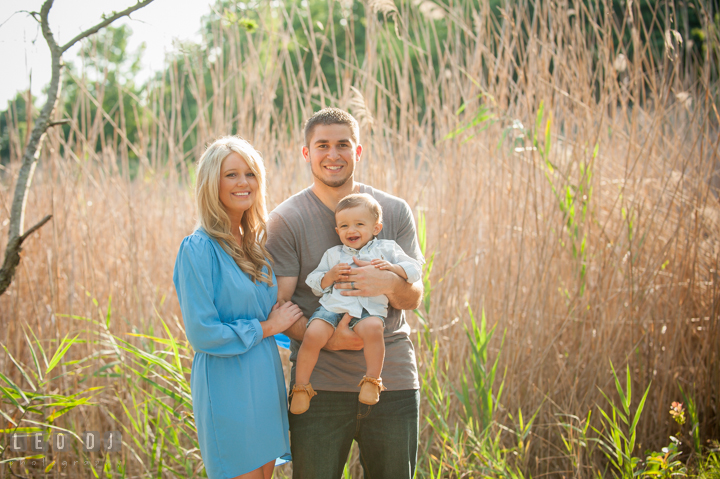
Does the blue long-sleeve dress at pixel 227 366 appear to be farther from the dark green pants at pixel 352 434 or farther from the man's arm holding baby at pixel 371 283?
the man's arm holding baby at pixel 371 283

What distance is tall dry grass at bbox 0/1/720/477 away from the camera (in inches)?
93.6

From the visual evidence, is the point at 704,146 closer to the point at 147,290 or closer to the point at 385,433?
the point at 385,433

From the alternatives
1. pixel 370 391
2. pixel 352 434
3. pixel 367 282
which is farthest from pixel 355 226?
pixel 352 434

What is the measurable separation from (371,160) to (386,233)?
97 cm

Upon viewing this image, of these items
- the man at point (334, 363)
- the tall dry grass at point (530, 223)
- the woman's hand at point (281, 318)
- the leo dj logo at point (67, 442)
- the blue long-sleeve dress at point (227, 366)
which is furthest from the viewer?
the tall dry grass at point (530, 223)

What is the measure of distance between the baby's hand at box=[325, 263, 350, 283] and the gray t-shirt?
152mm

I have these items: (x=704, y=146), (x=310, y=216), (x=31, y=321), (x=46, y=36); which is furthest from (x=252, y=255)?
(x=704, y=146)

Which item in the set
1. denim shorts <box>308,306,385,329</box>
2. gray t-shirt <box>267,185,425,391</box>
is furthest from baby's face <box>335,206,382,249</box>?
denim shorts <box>308,306,385,329</box>

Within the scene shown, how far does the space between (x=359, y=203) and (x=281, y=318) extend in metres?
0.45

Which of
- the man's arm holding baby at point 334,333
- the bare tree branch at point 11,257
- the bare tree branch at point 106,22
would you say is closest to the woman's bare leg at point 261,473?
the man's arm holding baby at point 334,333

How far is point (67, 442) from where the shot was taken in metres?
2.21

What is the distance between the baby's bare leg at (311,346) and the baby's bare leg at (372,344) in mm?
102

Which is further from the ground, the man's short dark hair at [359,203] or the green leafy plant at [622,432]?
the man's short dark hair at [359,203]

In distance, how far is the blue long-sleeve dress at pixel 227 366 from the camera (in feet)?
4.48
